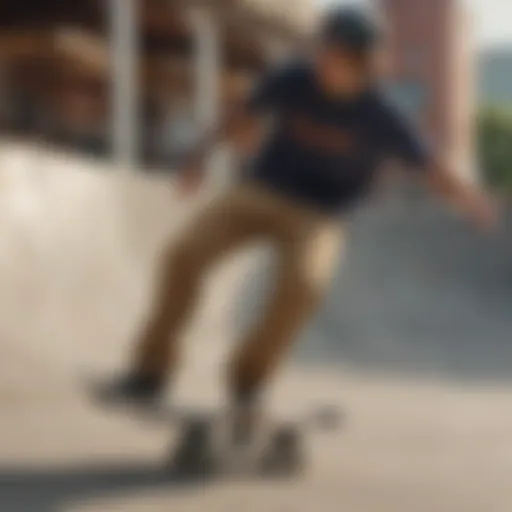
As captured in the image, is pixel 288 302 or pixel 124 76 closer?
pixel 288 302

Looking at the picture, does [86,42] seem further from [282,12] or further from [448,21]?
[448,21]

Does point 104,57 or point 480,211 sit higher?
point 104,57

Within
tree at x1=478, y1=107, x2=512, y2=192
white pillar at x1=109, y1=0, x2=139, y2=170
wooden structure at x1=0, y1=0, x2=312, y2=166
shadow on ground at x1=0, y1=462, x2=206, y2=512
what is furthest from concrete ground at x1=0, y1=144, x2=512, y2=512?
tree at x1=478, y1=107, x2=512, y2=192

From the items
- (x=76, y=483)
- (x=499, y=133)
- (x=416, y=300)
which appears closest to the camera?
(x=76, y=483)

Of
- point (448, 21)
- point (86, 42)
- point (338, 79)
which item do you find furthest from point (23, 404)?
point (448, 21)

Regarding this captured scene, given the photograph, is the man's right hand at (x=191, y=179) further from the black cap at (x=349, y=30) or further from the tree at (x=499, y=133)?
the tree at (x=499, y=133)

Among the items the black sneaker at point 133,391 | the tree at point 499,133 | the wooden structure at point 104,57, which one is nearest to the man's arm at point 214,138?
the black sneaker at point 133,391

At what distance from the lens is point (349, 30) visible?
9.09ft

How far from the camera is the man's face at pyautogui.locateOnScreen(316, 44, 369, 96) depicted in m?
2.77

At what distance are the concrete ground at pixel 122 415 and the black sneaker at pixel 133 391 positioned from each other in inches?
9.1

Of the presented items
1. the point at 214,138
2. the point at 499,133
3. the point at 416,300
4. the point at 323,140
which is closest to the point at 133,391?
the point at 214,138

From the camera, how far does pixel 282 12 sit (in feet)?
21.4

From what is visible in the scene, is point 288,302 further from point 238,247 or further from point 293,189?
point 293,189

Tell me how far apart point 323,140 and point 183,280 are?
541 millimetres
